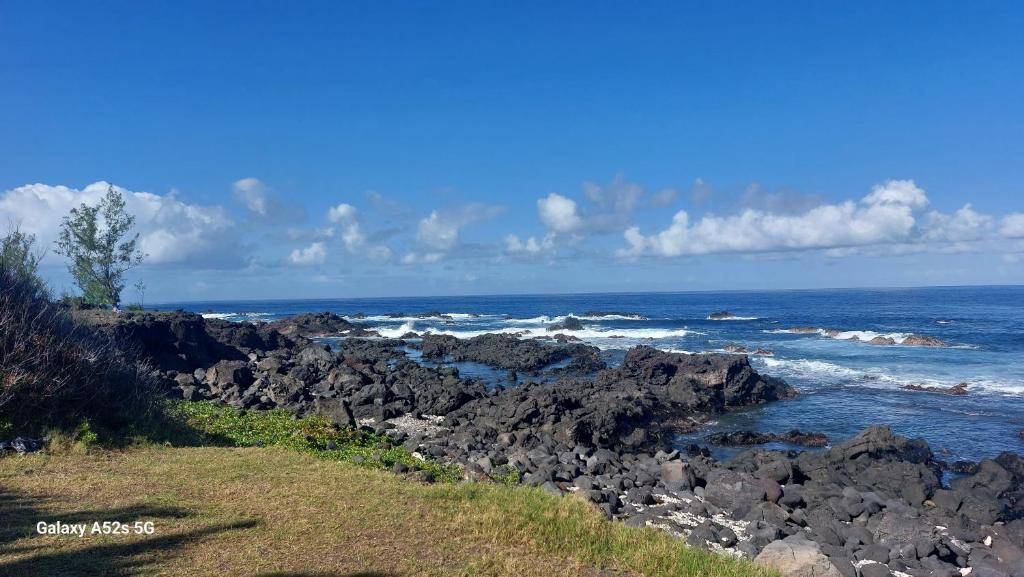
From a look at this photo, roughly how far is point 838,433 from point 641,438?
7562mm

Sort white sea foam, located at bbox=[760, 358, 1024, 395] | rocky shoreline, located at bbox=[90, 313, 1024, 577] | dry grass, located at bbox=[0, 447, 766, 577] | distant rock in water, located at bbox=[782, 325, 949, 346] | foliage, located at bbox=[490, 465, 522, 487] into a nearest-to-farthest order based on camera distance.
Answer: dry grass, located at bbox=[0, 447, 766, 577] → rocky shoreline, located at bbox=[90, 313, 1024, 577] → foliage, located at bbox=[490, 465, 522, 487] → white sea foam, located at bbox=[760, 358, 1024, 395] → distant rock in water, located at bbox=[782, 325, 949, 346]

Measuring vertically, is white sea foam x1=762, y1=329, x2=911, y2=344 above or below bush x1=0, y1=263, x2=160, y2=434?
below

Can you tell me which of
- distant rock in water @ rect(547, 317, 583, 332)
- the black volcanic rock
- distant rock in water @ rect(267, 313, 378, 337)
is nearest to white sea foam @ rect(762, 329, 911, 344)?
distant rock in water @ rect(547, 317, 583, 332)

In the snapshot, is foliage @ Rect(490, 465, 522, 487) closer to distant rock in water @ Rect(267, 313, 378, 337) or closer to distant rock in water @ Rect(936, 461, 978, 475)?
distant rock in water @ Rect(936, 461, 978, 475)

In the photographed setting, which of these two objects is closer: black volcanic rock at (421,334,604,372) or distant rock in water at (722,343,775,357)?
black volcanic rock at (421,334,604,372)

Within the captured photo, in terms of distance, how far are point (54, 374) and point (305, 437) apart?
19.5 feet

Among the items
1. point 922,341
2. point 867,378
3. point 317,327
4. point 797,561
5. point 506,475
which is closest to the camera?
point 797,561

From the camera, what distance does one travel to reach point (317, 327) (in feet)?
228

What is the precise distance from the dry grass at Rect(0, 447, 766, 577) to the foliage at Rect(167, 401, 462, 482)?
3.16 metres

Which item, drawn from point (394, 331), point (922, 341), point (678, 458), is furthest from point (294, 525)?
point (394, 331)

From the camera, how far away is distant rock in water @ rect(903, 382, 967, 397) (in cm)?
2875

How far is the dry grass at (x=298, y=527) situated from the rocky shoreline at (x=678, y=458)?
122 inches

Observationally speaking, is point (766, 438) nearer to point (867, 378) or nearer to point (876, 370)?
point (867, 378)

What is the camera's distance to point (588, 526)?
9.24 m
